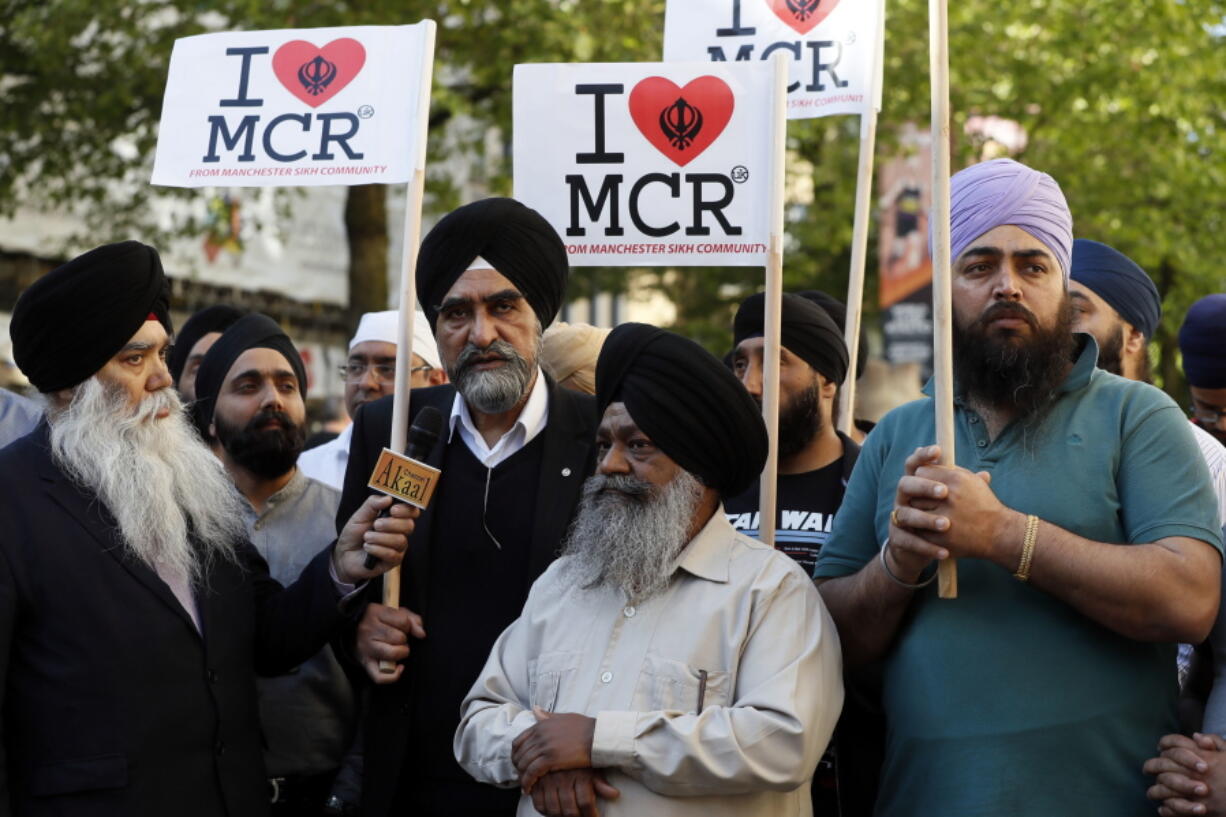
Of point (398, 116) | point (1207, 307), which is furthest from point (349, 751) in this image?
point (1207, 307)

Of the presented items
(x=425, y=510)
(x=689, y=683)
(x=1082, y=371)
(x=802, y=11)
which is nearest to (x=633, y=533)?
(x=689, y=683)

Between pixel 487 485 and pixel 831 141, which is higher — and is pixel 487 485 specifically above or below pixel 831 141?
below

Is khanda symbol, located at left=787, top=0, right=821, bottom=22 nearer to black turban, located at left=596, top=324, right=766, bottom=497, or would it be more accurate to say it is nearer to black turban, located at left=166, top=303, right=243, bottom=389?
black turban, located at left=596, top=324, right=766, bottom=497

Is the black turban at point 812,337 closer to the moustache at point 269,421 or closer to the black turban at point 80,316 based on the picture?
the moustache at point 269,421

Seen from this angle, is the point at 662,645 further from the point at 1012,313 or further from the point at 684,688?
the point at 1012,313

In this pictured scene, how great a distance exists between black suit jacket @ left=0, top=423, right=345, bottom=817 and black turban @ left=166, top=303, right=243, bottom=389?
2794 mm

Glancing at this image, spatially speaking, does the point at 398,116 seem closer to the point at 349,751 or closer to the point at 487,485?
the point at 487,485

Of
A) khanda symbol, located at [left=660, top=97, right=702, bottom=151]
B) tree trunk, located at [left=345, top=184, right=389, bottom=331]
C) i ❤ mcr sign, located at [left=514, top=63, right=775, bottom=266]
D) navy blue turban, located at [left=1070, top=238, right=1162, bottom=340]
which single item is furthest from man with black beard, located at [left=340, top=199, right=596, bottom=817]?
tree trunk, located at [left=345, top=184, right=389, bottom=331]

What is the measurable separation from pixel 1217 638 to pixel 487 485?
6.29 ft

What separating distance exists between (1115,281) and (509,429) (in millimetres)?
2209

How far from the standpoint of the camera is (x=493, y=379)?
4.54 meters

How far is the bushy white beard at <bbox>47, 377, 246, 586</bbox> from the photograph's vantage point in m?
4.20

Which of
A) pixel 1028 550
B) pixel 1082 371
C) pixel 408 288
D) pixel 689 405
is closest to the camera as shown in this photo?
pixel 1028 550

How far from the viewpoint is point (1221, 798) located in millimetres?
3455
